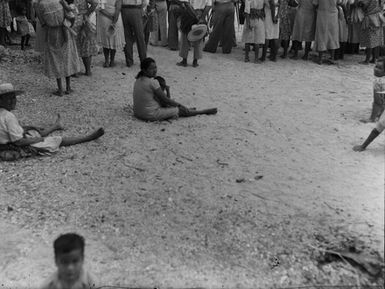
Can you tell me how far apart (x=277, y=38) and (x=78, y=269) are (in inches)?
336

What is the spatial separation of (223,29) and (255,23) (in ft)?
3.75

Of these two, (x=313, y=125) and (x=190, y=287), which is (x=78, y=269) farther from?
(x=313, y=125)

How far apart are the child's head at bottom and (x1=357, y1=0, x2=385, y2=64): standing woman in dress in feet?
29.7

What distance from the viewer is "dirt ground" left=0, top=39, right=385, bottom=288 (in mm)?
Result: 3682

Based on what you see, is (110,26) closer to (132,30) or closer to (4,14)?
(132,30)

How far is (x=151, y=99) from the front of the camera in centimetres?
666

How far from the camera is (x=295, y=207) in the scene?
4371 mm

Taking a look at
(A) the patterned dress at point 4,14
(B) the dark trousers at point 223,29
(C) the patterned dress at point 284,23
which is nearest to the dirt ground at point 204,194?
(A) the patterned dress at point 4,14

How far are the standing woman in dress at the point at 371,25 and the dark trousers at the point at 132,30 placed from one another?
4.50m

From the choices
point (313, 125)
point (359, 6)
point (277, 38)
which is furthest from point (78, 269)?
point (359, 6)

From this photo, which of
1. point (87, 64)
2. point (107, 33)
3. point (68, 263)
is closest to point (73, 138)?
point (87, 64)

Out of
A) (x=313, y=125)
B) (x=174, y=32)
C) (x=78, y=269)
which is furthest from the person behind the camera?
(x=174, y=32)

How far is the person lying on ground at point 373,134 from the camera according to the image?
5371mm

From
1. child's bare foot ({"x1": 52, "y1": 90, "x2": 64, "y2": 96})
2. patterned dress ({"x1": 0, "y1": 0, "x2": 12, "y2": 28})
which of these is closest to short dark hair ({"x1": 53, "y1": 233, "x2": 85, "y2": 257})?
child's bare foot ({"x1": 52, "y1": 90, "x2": 64, "y2": 96})
